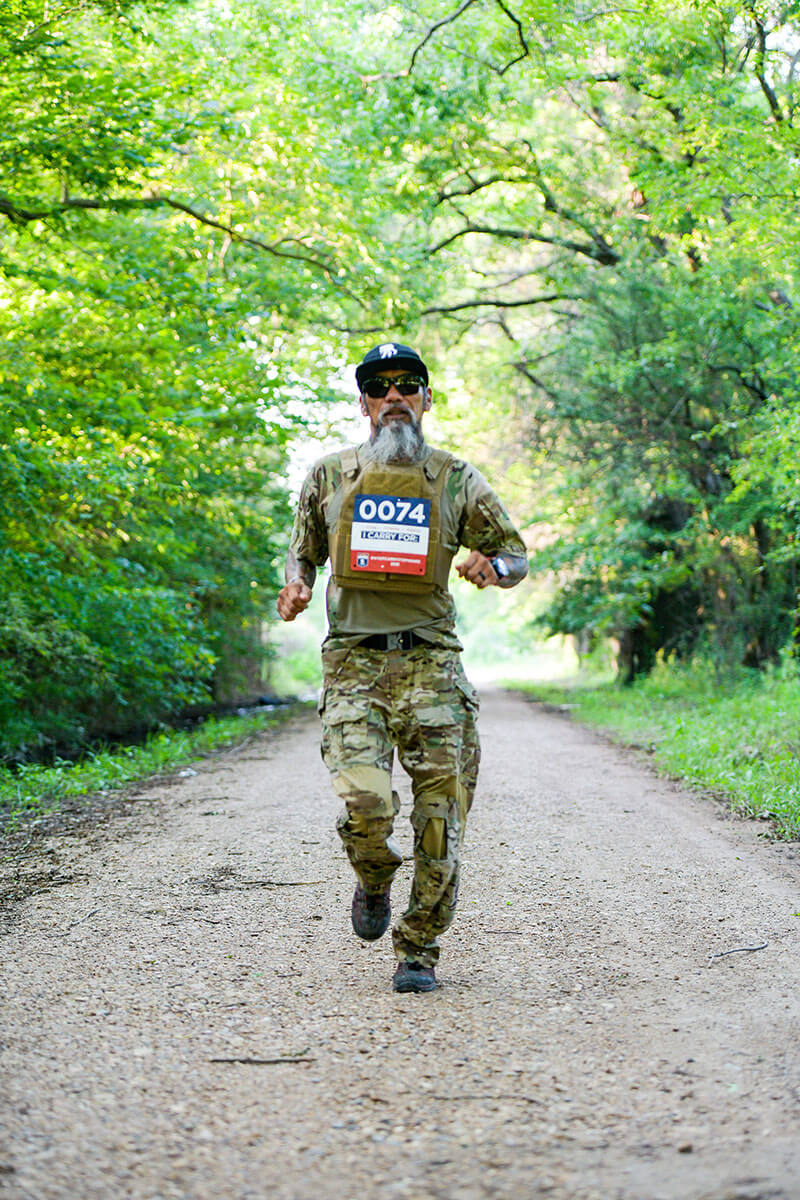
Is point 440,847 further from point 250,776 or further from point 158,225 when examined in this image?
point 158,225

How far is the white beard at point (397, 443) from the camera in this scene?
3.97m

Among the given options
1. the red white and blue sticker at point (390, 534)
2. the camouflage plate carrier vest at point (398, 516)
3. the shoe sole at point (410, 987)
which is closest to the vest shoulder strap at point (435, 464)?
the camouflage plate carrier vest at point (398, 516)

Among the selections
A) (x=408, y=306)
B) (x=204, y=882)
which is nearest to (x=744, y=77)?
(x=408, y=306)

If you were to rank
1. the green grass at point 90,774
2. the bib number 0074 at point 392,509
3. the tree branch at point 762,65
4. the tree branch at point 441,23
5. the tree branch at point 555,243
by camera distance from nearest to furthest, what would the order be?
the bib number 0074 at point 392,509
the green grass at point 90,774
the tree branch at point 762,65
the tree branch at point 441,23
the tree branch at point 555,243

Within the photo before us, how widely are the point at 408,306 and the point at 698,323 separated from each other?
13.0ft

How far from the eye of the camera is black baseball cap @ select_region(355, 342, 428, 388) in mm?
4020

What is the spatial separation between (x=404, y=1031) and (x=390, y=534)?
1.71 meters

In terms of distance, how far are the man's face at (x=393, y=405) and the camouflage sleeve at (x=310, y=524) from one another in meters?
0.30

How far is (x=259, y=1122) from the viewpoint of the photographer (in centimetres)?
275

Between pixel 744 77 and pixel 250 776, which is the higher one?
pixel 744 77

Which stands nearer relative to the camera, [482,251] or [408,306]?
[408,306]

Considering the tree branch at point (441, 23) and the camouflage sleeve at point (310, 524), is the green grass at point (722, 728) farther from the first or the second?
the tree branch at point (441, 23)

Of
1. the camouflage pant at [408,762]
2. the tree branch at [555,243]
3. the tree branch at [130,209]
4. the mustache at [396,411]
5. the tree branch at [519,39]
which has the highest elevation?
the tree branch at [519,39]

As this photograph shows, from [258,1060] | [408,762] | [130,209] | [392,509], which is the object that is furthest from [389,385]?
[130,209]
